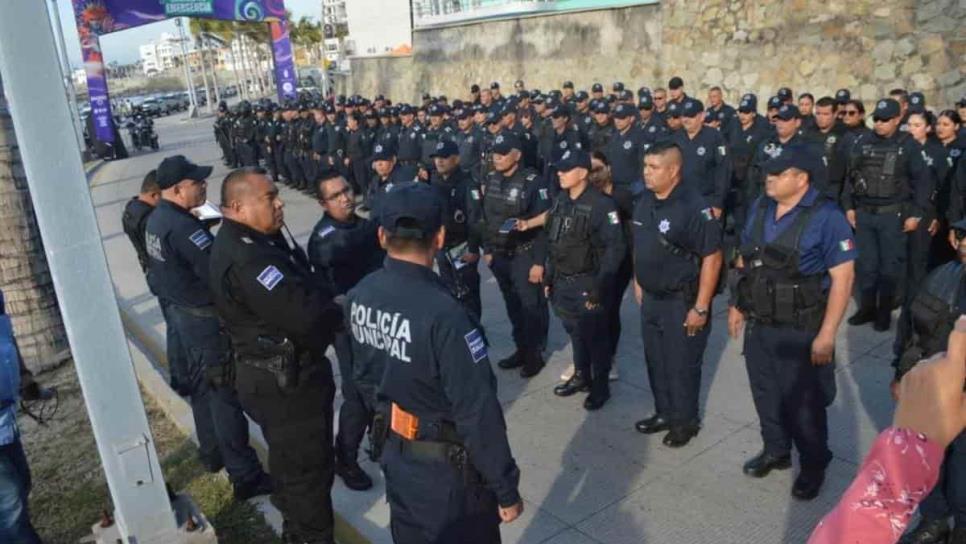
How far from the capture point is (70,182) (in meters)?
2.91

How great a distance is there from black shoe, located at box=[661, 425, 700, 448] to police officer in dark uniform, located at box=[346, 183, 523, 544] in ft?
6.94

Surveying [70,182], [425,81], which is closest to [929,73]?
[70,182]

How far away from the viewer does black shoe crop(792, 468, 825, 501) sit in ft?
12.8

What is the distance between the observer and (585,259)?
4.91 m

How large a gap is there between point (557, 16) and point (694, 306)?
14942mm

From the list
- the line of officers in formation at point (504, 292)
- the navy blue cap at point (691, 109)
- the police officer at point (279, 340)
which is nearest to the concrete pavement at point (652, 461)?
the line of officers in formation at point (504, 292)

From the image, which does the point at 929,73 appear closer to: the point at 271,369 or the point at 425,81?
the point at 271,369

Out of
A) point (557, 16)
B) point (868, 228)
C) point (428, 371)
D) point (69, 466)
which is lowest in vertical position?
point (69, 466)

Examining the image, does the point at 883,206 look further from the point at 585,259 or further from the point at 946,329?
the point at 946,329

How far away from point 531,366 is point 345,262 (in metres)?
1.97

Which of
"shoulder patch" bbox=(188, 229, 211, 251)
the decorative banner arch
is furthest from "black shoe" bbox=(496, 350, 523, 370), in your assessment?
the decorative banner arch

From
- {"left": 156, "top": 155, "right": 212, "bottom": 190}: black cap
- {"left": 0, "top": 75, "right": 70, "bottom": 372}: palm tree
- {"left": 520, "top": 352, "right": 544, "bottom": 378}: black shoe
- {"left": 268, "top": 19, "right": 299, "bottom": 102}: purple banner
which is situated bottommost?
{"left": 520, "top": 352, "right": 544, "bottom": 378}: black shoe

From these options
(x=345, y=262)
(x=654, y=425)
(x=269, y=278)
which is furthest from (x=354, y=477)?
(x=654, y=425)

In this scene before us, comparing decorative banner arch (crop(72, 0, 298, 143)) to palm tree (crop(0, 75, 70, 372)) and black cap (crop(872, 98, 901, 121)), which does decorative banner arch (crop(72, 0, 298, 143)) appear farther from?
black cap (crop(872, 98, 901, 121))
